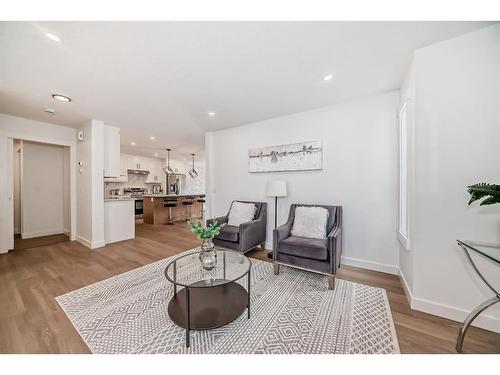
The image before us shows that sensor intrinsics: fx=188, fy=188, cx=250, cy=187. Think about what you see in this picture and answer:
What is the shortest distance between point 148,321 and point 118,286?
0.87 m

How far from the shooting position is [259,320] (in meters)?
1.63

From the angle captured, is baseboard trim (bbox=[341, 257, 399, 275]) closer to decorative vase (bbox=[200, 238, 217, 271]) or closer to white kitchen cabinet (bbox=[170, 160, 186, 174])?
decorative vase (bbox=[200, 238, 217, 271])

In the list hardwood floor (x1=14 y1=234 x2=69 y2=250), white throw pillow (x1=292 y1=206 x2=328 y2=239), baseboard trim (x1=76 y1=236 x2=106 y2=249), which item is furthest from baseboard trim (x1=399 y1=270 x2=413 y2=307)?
hardwood floor (x1=14 y1=234 x2=69 y2=250)

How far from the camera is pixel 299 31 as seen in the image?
4.87 ft

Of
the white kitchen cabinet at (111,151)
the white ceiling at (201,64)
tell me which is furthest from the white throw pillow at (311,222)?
the white kitchen cabinet at (111,151)

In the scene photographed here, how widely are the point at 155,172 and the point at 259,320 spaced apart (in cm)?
761

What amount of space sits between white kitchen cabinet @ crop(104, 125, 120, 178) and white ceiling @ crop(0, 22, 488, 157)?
67 cm

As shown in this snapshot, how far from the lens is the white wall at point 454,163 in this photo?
1.52 meters

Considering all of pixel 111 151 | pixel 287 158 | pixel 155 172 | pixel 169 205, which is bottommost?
pixel 169 205

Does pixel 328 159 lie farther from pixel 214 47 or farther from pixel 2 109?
pixel 2 109

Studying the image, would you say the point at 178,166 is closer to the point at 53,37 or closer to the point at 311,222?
the point at 53,37

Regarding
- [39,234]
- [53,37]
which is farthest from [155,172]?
[53,37]

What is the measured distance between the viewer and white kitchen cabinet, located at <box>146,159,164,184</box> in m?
7.72
